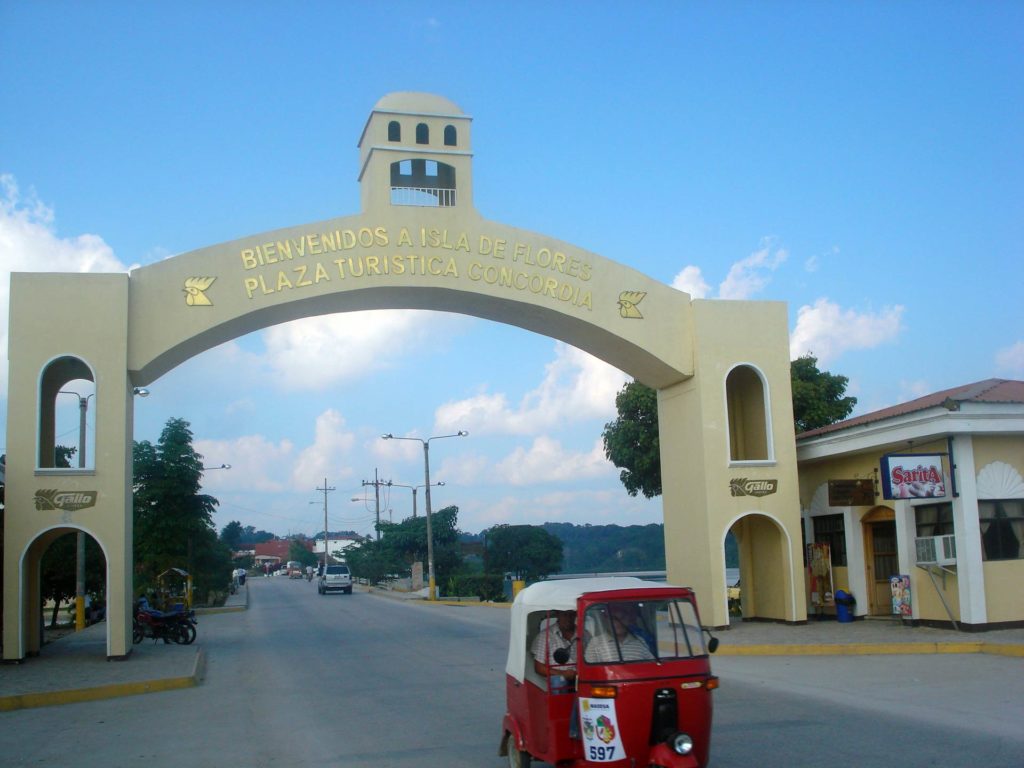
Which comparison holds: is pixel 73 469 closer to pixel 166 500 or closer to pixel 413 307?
pixel 413 307

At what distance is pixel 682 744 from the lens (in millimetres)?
7328

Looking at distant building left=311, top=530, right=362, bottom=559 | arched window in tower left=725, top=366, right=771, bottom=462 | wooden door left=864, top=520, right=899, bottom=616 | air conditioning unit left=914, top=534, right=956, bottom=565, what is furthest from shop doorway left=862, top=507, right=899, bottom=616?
distant building left=311, top=530, right=362, bottom=559

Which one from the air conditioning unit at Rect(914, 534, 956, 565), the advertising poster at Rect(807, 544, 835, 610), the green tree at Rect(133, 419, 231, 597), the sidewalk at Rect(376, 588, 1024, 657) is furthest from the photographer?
the green tree at Rect(133, 419, 231, 597)

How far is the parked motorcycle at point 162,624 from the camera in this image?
883 inches

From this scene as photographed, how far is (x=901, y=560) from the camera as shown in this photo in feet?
68.3

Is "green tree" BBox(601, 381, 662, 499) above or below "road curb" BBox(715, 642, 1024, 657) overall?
above

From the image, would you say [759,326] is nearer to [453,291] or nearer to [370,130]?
[453,291]

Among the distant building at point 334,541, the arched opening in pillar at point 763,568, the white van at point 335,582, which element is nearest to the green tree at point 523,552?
the white van at point 335,582

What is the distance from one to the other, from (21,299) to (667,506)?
14.9m

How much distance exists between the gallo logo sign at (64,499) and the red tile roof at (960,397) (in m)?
15.8

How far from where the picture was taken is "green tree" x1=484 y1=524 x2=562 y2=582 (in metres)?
59.9

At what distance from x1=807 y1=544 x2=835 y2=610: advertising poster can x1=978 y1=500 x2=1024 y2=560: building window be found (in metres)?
4.80

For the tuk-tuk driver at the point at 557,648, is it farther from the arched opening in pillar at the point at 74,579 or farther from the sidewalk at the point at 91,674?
the arched opening in pillar at the point at 74,579

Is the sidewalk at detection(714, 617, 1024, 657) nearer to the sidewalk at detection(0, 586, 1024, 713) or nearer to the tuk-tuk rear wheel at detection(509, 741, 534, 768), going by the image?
the sidewalk at detection(0, 586, 1024, 713)
